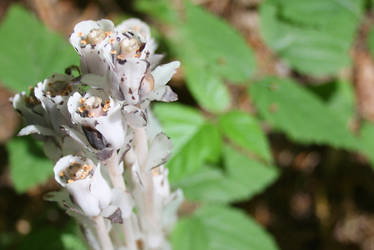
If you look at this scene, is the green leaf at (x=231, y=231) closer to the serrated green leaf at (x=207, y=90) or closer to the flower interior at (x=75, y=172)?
the serrated green leaf at (x=207, y=90)

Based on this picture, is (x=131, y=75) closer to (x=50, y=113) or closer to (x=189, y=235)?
(x=50, y=113)

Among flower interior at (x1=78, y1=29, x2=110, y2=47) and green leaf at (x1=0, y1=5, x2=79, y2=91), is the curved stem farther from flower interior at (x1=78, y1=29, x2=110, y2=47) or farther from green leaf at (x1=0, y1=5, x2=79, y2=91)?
green leaf at (x1=0, y1=5, x2=79, y2=91)

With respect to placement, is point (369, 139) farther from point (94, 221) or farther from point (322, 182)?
point (94, 221)

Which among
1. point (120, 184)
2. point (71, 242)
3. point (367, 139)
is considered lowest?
point (367, 139)

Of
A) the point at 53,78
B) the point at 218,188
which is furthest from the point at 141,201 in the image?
the point at 218,188

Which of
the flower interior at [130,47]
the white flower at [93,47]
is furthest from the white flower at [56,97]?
the flower interior at [130,47]

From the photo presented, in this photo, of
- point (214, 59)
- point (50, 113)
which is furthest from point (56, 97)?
point (214, 59)

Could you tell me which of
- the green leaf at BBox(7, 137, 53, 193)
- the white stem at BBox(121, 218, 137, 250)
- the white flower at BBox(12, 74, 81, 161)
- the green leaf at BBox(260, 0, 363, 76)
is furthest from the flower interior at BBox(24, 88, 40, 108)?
the green leaf at BBox(260, 0, 363, 76)
